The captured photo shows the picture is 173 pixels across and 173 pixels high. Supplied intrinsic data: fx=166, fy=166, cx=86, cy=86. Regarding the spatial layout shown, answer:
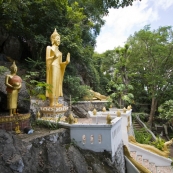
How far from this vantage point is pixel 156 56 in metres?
16.4

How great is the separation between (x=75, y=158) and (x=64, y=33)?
339 inches

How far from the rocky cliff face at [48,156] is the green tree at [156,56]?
12641mm

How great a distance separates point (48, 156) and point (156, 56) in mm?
15263

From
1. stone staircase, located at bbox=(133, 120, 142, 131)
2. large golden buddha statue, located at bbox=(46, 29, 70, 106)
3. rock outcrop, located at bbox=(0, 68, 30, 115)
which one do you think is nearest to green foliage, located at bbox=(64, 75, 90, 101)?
large golden buddha statue, located at bbox=(46, 29, 70, 106)

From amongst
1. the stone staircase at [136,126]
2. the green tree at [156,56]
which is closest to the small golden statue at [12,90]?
the stone staircase at [136,126]

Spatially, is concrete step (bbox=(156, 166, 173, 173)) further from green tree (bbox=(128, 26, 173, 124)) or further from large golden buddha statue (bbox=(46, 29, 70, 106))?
green tree (bbox=(128, 26, 173, 124))

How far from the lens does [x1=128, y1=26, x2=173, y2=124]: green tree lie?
15.9 meters

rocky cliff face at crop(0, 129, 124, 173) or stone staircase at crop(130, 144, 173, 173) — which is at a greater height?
rocky cliff face at crop(0, 129, 124, 173)

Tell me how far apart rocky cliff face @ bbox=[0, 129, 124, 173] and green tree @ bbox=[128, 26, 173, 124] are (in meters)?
12.6

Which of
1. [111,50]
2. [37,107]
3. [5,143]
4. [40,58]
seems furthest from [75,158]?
[111,50]

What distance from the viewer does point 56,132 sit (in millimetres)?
5051

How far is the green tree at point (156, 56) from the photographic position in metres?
15.9

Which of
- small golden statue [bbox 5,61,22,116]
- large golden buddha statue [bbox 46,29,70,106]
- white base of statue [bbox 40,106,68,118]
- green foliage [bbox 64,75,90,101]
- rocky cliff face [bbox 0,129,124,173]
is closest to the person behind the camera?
rocky cliff face [bbox 0,129,124,173]

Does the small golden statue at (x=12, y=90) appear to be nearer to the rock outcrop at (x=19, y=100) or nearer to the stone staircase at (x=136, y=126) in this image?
the rock outcrop at (x=19, y=100)
